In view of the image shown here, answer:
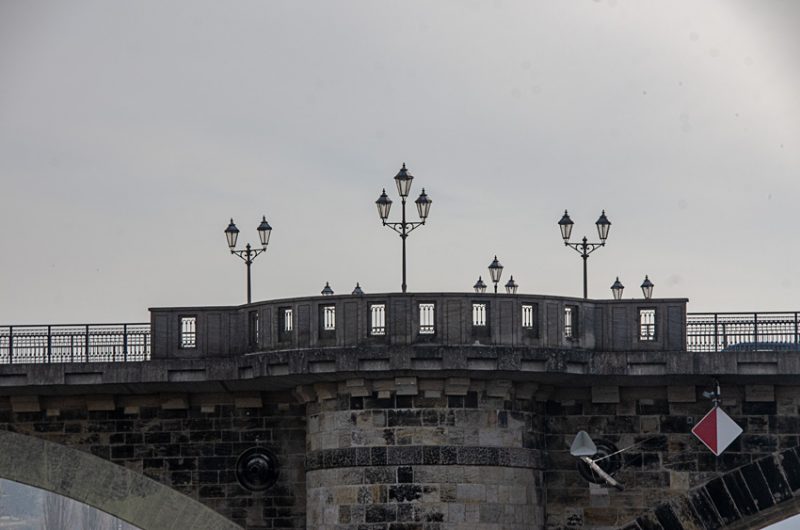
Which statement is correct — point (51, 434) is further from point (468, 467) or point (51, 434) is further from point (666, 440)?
point (666, 440)

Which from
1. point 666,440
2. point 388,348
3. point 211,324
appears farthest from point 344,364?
point 666,440

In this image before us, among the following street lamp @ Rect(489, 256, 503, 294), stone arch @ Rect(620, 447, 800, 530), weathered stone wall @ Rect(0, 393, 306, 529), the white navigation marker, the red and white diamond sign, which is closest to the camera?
the white navigation marker

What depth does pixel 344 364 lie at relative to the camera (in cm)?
3434

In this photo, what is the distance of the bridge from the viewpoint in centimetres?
3450

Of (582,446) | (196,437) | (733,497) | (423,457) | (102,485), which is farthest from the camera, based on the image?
Result: (102,485)

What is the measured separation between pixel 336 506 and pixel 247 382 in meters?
2.90

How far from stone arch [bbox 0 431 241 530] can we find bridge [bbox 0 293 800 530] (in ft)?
0.12

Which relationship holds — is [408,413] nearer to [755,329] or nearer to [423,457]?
[423,457]

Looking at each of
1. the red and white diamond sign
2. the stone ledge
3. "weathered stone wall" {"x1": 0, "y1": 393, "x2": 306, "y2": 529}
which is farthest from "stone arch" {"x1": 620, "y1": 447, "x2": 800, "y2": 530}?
"weathered stone wall" {"x1": 0, "y1": 393, "x2": 306, "y2": 529}

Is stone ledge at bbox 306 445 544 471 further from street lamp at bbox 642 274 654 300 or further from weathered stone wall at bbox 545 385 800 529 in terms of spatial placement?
street lamp at bbox 642 274 654 300

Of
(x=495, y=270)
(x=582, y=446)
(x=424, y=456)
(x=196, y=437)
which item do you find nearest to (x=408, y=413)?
(x=424, y=456)

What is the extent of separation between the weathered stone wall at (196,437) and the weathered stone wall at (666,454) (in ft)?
14.8

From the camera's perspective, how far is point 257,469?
37.6 metres

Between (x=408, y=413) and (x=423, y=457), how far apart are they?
76 centimetres
